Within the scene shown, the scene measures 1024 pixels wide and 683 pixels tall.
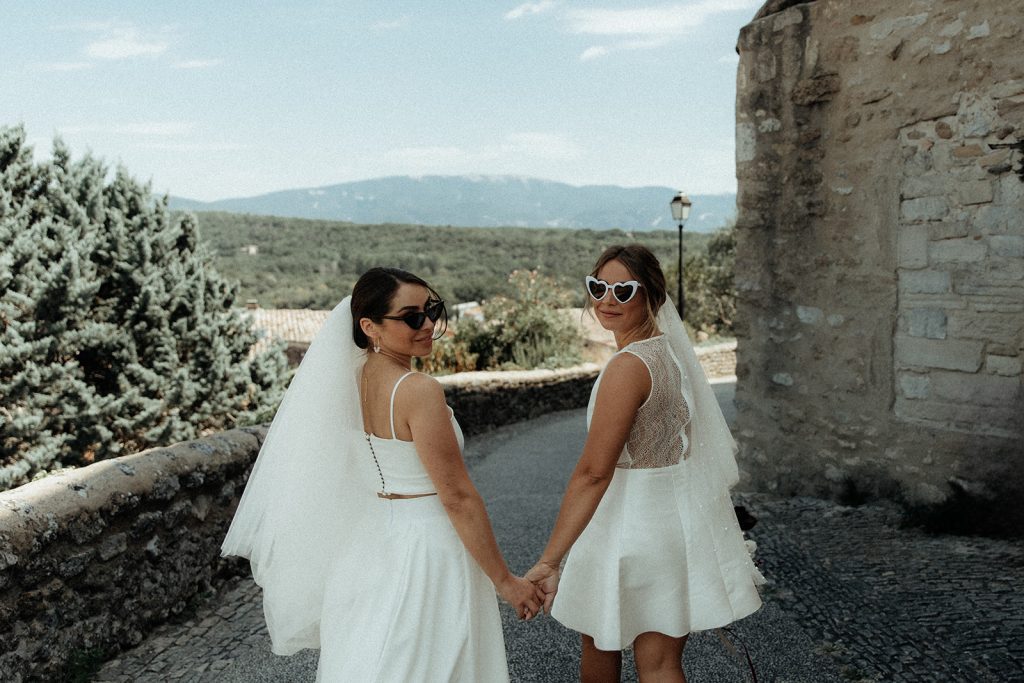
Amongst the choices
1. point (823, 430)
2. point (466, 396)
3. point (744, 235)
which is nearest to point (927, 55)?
point (744, 235)

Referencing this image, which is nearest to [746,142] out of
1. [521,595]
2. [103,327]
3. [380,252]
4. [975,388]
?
[975,388]

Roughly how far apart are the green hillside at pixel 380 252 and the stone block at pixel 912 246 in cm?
3534

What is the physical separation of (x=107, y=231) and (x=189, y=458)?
611cm

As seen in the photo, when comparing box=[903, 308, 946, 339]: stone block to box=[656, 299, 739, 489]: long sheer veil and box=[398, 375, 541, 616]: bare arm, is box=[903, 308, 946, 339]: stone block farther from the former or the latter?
box=[398, 375, 541, 616]: bare arm

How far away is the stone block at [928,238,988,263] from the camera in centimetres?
494

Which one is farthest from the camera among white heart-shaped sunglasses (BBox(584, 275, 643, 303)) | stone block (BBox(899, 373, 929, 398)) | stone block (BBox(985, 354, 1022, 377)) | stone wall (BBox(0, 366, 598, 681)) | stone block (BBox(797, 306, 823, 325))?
stone block (BBox(797, 306, 823, 325))

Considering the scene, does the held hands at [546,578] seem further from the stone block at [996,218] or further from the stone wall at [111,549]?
the stone block at [996,218]

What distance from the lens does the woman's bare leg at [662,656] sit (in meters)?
2.34

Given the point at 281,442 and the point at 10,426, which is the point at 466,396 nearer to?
the point at 10,426

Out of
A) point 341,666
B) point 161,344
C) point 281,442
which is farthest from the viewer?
point 161,344

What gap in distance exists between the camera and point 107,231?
9.27 m

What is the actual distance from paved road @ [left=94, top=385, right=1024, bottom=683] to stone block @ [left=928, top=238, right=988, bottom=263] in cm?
171

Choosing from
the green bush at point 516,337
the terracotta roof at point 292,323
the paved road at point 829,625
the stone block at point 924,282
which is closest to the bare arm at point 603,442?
the paved road at point 829,625

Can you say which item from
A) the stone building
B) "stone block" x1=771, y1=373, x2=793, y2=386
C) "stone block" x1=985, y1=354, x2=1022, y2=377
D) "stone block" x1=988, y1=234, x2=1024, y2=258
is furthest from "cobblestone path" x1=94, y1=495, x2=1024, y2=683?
"stone block" x1=988, y1=234, x2=1024, y2=258
